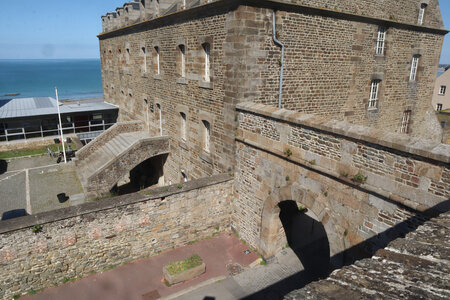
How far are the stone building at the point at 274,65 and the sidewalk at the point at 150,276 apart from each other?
317 cm

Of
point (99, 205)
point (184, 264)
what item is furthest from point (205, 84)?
point (184, 264)

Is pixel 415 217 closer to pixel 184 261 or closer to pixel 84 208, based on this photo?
pixel 184 261

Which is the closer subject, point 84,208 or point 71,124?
point 84,208

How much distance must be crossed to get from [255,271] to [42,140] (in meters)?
22.7

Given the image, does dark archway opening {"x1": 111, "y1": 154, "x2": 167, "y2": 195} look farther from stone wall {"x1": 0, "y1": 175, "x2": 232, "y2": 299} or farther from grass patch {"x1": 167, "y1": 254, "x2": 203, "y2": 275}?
grass patch {"x1": 167, "y1": 254, "x2": 203, "y2": 275}

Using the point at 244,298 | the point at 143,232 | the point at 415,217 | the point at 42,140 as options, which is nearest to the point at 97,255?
the point at 143,232

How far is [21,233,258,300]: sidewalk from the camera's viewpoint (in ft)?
29.3

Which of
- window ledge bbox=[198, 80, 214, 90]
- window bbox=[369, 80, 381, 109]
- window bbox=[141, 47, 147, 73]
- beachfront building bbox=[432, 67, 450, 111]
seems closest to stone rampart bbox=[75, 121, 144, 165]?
window bbox=[141, 47, 147, 73]

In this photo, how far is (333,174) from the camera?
7520 millimetres

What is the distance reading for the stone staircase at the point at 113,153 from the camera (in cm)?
1442

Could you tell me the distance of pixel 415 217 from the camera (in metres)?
6.07

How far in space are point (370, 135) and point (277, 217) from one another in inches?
188

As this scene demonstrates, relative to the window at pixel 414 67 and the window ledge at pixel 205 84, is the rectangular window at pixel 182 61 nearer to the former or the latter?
the window ledge at pixel 205 84

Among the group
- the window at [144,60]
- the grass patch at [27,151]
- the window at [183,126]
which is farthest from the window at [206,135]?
the grass patch at [27,151]
